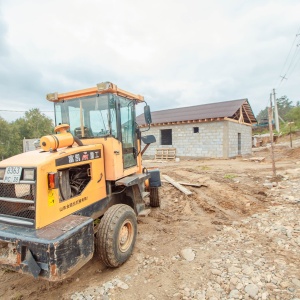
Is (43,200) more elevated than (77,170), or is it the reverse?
(77,170)

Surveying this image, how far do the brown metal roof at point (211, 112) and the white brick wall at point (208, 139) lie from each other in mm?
545

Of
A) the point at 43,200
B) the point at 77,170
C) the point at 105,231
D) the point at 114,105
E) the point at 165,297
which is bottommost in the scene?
the point at 165,297

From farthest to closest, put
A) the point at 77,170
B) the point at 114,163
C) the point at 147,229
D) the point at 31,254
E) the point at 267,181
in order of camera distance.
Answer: the point at 267,181 < the point at 147,229 < the point at 114,163 < the point at 77,170 < the point at 31,254

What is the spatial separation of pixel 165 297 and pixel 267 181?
6867 mm

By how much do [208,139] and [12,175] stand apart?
609 inches

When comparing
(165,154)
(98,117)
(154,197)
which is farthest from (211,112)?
(98,117)

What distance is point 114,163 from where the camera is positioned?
3729 mm

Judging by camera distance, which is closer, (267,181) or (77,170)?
(77,170)

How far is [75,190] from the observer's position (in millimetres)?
3299

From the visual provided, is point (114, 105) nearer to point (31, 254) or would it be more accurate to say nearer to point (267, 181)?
point (31, 254)

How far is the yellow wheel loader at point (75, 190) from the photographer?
7.88 feet

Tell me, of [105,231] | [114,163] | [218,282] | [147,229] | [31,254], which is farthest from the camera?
[147,229]

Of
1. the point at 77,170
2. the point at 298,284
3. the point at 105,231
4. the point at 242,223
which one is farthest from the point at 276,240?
the point at 77,170

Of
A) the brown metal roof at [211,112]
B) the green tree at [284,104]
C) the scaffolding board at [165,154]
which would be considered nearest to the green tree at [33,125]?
the brown metal roof at [211,112]
